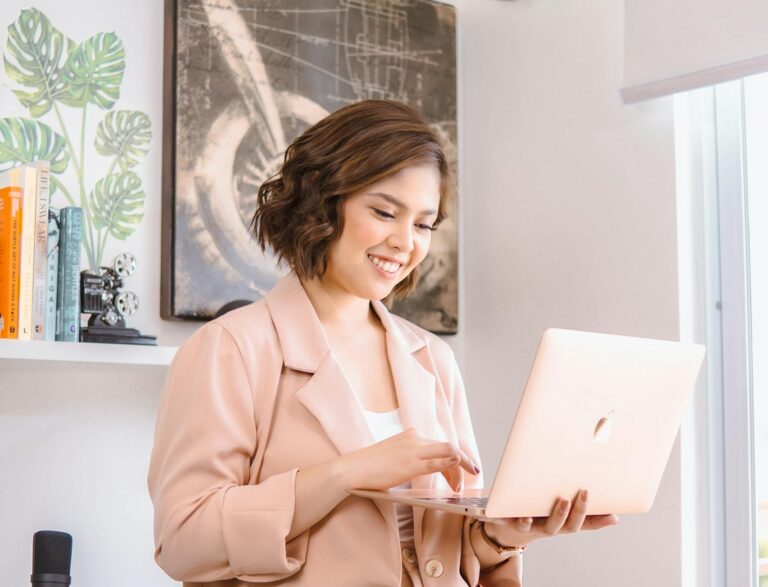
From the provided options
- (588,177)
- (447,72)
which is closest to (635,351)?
(588,177)

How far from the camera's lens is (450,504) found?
1188 millimetres

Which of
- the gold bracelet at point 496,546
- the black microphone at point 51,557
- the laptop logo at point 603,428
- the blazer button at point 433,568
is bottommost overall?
the black microphone at point 51,557

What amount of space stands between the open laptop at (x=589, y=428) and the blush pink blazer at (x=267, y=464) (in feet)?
0.31

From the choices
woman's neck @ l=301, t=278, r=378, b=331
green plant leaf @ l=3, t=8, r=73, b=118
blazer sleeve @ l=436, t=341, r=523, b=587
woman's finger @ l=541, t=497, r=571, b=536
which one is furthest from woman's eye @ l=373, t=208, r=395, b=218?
green plant leaf @ l=3, t=8, r=73, b=118

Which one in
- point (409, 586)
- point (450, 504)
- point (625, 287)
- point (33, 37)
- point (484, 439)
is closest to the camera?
point (450, 504)

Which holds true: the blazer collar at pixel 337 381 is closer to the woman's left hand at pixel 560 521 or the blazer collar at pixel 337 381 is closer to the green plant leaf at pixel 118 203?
the woman's left hand at pixel 560 521

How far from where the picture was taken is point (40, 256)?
A: 76.4 inches

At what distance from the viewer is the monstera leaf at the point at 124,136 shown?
7.37ft

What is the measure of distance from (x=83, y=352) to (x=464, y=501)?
3.25ft

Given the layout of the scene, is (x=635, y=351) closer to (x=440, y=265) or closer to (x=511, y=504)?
(x=511, y=504)

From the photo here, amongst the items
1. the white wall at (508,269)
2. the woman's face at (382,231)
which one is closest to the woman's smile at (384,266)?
the woman's face at (382,231)

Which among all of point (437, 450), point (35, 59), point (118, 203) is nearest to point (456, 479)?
point (437, 450)

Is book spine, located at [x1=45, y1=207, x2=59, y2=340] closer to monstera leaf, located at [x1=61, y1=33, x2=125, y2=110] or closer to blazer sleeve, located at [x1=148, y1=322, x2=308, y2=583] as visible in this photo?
monstera leaf, located at [x1=61, y1=33, x2=125, y2=110]

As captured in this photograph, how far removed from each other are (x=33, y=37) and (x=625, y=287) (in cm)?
141
